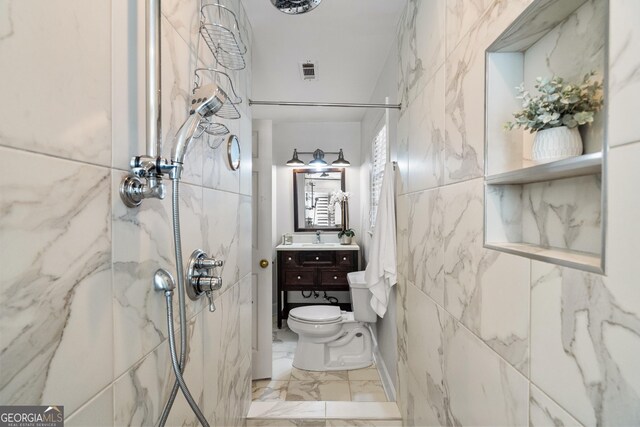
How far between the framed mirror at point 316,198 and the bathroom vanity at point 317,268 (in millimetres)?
506

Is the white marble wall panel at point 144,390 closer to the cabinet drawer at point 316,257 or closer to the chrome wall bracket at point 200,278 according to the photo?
the chrome wall bracket at point 200,278

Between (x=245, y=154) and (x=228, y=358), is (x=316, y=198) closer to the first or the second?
(x=245, y=154)

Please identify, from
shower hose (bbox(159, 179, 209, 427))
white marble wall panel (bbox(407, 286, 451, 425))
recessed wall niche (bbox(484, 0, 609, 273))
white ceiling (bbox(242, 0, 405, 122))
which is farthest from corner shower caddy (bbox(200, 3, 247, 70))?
white marble wall panel (bbox(407, 286, 451, 425))

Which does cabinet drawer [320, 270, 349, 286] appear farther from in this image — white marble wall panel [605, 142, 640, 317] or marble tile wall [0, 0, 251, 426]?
white marble wall panel [605, 142, 640, 317]

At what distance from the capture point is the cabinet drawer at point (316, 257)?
129 inches

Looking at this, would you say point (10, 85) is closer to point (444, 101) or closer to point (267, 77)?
point (444, 101)

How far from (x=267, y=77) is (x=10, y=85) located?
7.34 feet

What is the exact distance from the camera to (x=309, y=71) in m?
2.33

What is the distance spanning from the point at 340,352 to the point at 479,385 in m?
1.93

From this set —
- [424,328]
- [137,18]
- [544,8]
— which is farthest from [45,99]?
[424,328]

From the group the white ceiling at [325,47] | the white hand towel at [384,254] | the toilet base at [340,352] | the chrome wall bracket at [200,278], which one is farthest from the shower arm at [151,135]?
the toilet base at [340,352]

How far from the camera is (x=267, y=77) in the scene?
2.46 m

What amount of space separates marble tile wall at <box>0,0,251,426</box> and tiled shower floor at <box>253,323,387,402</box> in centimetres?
147

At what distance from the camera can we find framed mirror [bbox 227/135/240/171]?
1337mm
